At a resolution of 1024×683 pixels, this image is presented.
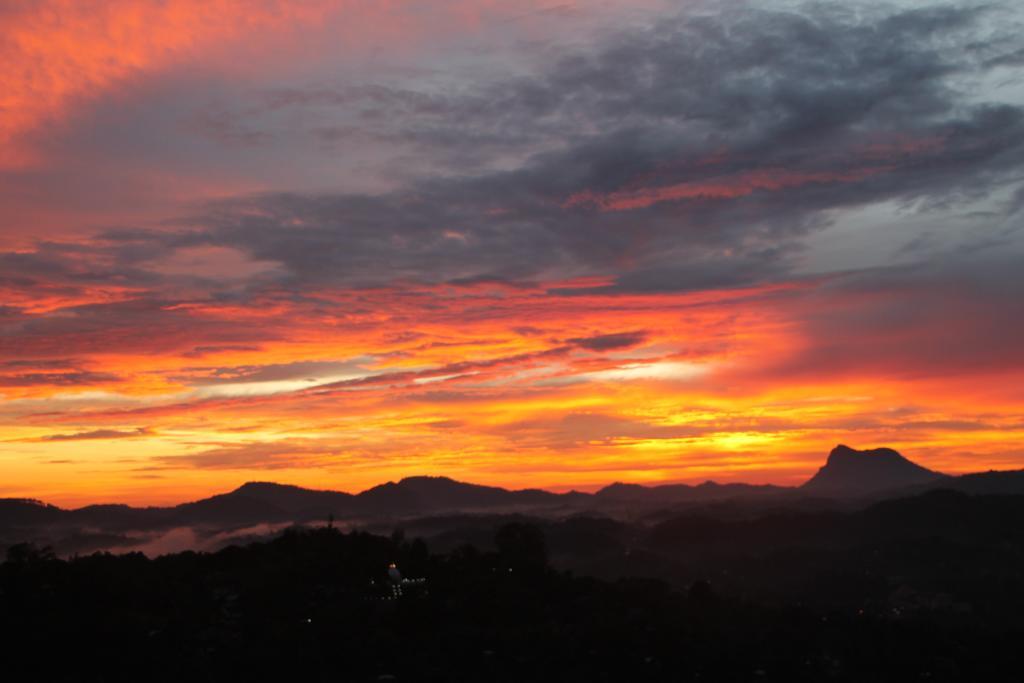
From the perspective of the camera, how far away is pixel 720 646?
63750mm

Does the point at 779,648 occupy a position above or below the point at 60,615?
below

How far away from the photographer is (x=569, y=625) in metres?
68.8

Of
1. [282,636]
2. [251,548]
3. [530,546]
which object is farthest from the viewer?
[530,546]

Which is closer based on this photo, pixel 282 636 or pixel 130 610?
pixel 282 636

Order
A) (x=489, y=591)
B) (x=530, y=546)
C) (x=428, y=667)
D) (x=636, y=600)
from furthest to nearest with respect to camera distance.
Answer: (x=530, y=546) < (x=636, y=600) < (x=489, y=591) < (x=428, y=667)

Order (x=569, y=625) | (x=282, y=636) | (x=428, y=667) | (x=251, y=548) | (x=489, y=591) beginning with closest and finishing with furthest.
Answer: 1. (x=428, y=667)
2. (x=282, y=636)
3. (x=569, y=625)
4. (x=489, y=591)
5. (x=251, y=548)

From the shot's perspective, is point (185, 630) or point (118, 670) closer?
point (118, 670)

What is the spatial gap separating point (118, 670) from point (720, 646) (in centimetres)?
4079

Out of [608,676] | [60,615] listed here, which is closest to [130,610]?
[60,615]

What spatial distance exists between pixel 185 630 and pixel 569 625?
28.8 metres

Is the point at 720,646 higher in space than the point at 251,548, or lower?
lower

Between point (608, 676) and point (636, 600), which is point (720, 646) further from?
point (636, 600)

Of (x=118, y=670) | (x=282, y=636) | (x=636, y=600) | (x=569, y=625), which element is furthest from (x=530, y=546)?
(x=118, y=670)

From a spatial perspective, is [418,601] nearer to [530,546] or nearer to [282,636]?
[282,636]
